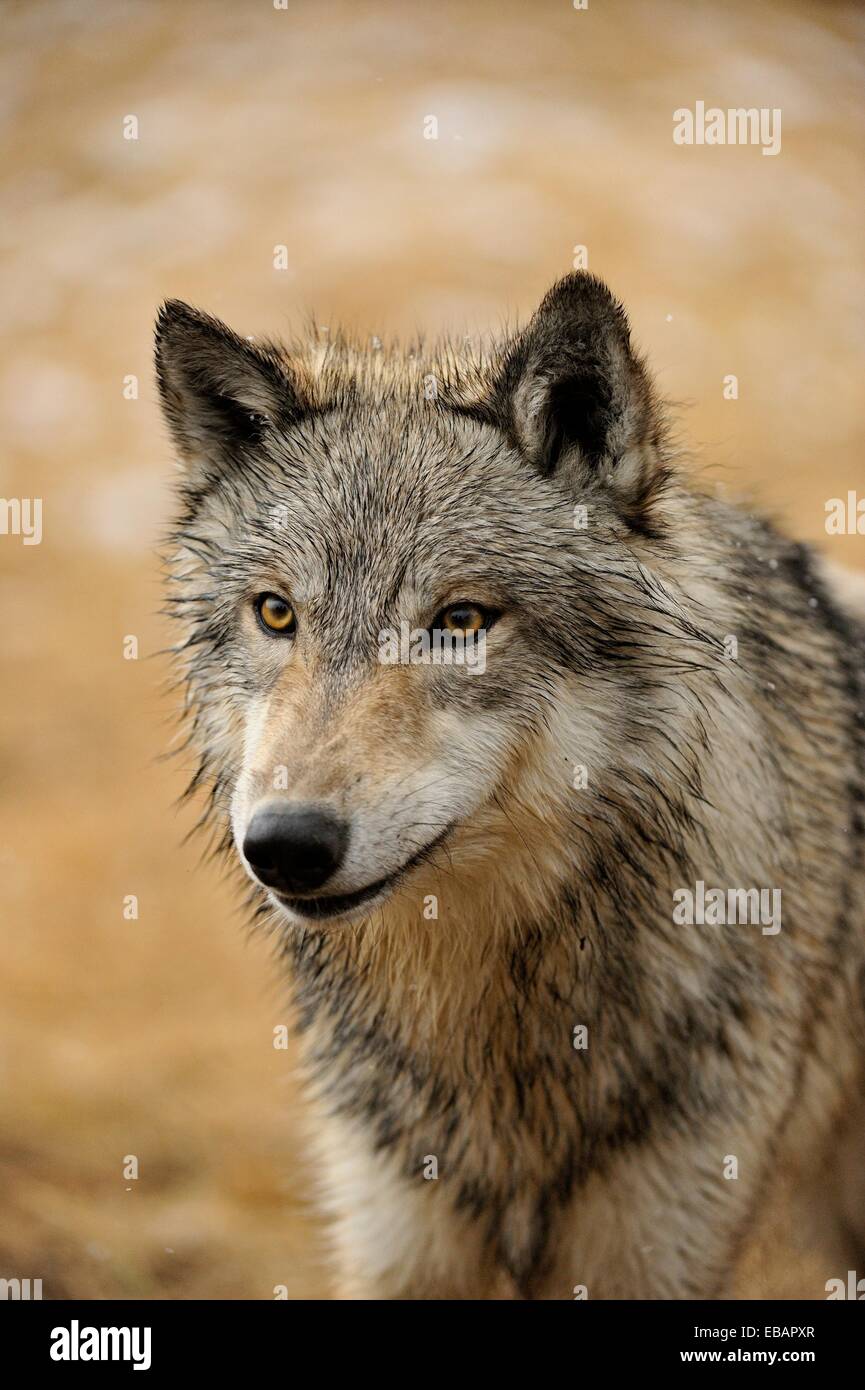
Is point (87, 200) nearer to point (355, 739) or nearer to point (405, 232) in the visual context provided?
point (405, 232)

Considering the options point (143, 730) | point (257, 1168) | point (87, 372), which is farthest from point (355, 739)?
point (87, 372)

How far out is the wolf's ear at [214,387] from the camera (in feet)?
10.4

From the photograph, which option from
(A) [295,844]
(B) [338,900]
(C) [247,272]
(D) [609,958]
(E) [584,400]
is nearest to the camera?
(A) [295,844]

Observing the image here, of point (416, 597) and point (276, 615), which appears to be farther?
point (276, 615)

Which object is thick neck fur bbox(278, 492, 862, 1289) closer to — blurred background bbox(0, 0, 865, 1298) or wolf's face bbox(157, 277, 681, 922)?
wolf's face bbox(157, 277, 681, 922)

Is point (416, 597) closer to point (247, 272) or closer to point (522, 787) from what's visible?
point (522, 787)

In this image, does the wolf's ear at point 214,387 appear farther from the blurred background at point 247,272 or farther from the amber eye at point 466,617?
the blurred background at point 247,272

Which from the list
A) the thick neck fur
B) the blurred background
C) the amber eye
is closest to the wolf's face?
the amber eye

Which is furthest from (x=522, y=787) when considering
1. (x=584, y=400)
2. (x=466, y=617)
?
(x=584, y=400)

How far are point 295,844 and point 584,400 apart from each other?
1.24 m

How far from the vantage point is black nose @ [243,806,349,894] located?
8.14ft

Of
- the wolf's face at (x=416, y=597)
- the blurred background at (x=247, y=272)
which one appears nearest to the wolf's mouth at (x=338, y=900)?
the wolf's face at (x=416, y=597)

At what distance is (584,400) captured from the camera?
2961 millimetres

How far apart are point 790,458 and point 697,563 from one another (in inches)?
244
